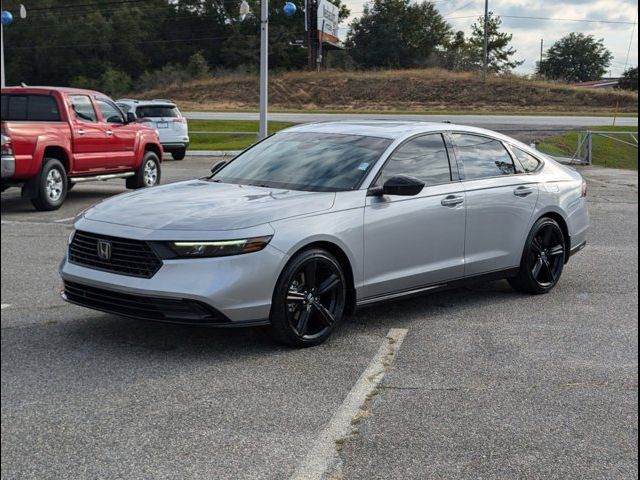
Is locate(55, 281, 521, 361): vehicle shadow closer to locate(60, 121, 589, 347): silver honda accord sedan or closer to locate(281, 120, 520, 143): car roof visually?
locate(60, 121, 589, 347): silver honda accord sedan

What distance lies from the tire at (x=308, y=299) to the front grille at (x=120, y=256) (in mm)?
801

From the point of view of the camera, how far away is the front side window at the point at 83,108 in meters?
13.3

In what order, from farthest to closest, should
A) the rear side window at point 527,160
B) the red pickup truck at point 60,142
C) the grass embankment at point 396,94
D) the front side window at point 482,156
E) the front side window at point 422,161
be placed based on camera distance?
the grass embankment at point 396,94
the red pickup truck at point 60,142
the rear side window at point 527,160
the front side window at point 482,156
the front side window at point 422,161

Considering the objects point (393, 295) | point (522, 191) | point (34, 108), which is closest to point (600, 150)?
point (34, 108)

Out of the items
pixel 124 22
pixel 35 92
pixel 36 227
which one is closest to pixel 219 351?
pixel 36 227

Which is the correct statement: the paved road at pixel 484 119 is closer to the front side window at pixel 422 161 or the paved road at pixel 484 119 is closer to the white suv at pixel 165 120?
the white suv at pixel 165 120

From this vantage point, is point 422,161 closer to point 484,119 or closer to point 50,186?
point 50,186

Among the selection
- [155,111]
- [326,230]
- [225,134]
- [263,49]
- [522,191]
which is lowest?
[225,134]

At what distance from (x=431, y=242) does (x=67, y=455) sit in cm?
347

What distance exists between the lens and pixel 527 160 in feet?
24.3

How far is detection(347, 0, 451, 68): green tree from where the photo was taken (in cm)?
2490

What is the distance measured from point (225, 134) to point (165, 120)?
10272mm

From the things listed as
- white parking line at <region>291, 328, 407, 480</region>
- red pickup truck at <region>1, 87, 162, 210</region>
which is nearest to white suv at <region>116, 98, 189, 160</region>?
red pickup truck at <region>1, 87, 162, 210</region>

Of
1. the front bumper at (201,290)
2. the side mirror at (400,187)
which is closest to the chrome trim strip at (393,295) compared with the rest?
the side mirror at (400,187)
